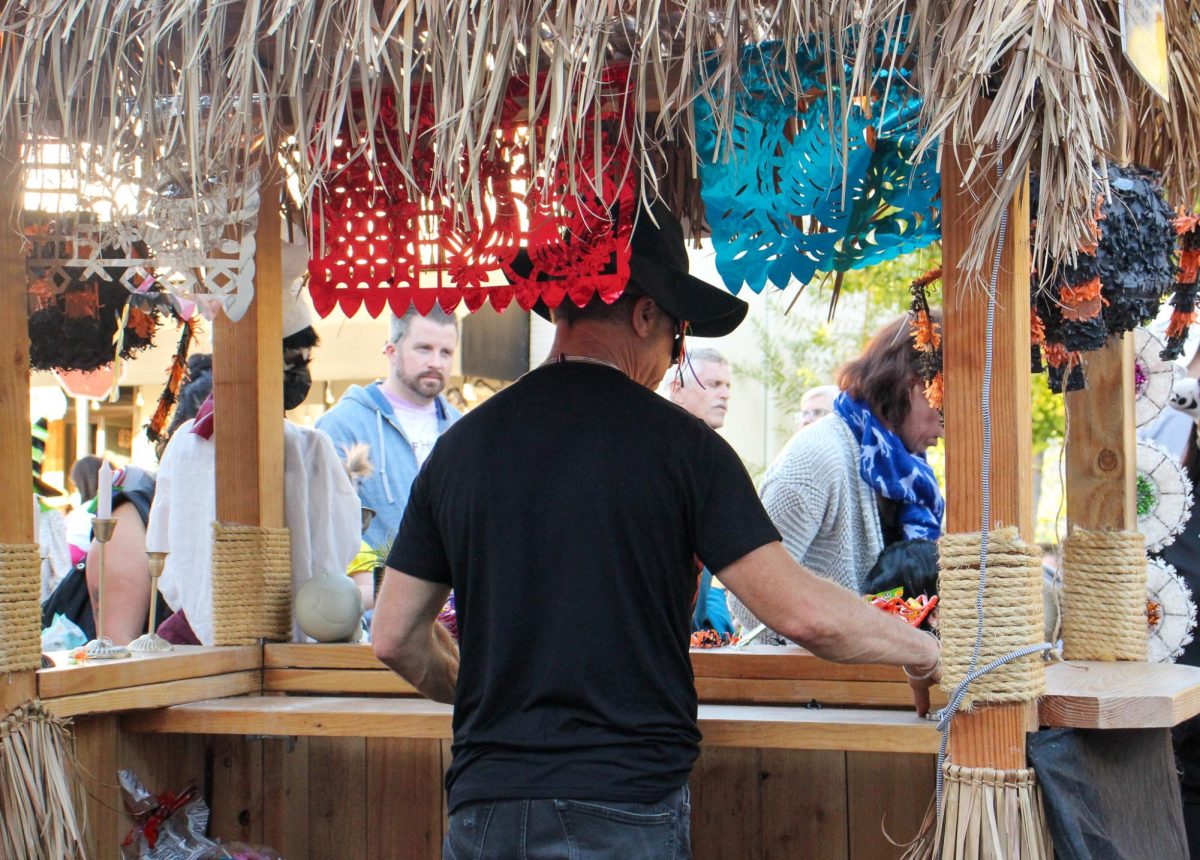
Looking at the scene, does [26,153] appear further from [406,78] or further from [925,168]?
[925,168]

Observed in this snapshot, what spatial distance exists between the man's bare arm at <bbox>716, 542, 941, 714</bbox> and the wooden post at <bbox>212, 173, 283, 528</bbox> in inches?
59.0

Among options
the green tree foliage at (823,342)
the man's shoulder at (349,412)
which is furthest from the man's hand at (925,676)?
the green tree foliage at (823,342)

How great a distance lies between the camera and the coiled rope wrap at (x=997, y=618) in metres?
2.16

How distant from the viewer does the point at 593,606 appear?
6.73ft

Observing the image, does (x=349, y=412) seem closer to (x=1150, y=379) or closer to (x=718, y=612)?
(x=718, y=612)

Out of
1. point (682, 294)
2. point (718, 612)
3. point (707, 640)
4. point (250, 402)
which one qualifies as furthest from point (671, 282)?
point (718, 612)

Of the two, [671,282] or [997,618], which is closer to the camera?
[997,618]

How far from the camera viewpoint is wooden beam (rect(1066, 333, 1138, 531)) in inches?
110

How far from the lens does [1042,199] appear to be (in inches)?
76.6

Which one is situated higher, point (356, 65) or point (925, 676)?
point (356, 65)

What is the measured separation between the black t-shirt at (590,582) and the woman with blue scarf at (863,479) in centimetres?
151

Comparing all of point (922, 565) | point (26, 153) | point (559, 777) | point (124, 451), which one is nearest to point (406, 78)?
point (26, 153)

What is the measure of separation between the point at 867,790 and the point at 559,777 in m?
1.01

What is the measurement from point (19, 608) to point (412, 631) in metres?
0.78
